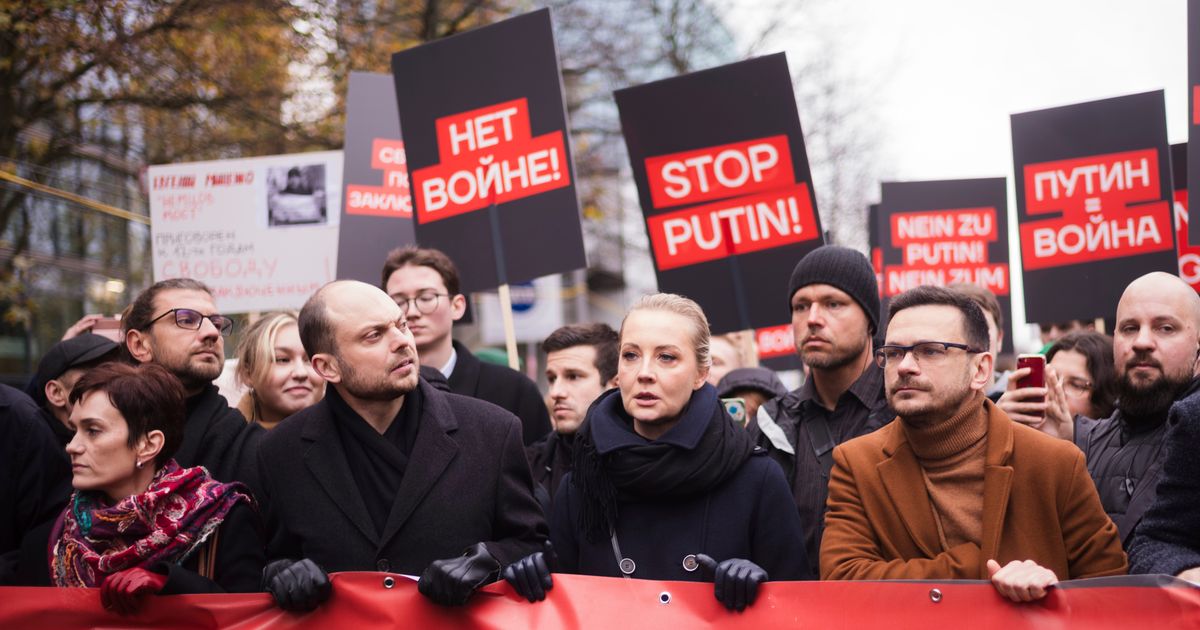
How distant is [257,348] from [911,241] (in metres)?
5.06

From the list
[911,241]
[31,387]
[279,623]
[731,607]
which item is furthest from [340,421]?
[911,241]

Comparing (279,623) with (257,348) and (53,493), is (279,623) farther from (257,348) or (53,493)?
(257,348)

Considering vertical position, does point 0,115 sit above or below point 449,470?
above

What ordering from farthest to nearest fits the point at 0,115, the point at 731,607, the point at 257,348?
1. the point at 0,115
2. the point at 257,348
3. the point at 731,607

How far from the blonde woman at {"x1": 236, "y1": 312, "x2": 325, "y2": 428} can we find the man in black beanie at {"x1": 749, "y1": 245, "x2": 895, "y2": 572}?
6.53 feet

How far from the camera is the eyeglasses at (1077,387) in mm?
5266

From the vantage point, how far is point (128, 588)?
356cm

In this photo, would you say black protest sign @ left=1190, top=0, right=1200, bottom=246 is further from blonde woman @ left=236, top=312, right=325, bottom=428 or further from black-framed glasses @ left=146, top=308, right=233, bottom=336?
black-framed glasses @ left=146, top=308, right=233, bottom=336

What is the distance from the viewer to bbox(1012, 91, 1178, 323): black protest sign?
6609 mm

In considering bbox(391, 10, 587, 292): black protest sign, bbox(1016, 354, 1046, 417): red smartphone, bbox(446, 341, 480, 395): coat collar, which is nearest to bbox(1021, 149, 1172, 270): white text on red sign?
bbox(391, 10, 587, 292): black protest sign

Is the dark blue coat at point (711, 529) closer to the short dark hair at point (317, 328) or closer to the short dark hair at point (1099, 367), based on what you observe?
the short dark hair at point (317, 328)

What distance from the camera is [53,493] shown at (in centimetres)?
441

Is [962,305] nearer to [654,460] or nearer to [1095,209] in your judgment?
[654,460]

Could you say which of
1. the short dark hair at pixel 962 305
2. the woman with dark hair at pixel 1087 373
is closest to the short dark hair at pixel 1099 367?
the woman with dark hair at pixel 1087 373
